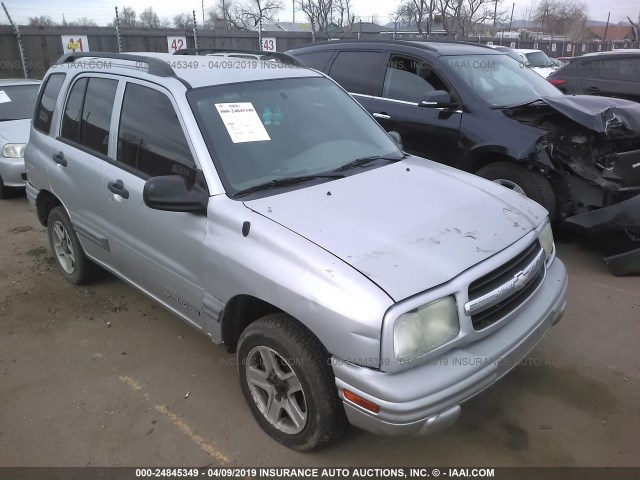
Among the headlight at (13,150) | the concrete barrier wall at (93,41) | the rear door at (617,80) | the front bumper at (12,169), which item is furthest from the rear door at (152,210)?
the concrete barrier wall at (93,41)

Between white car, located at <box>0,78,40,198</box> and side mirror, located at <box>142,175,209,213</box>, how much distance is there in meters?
4.37

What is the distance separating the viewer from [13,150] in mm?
6824

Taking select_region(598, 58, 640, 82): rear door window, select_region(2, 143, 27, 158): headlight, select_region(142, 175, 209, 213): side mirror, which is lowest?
select_region(2, 143, 27, 158): headlight

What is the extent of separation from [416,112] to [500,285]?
3.55m

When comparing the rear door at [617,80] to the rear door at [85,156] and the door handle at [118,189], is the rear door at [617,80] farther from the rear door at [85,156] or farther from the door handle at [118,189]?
the door handle at [118,189]

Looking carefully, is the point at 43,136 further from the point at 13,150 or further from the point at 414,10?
the point at 414,10

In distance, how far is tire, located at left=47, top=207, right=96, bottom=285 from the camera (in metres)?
→ 4.15

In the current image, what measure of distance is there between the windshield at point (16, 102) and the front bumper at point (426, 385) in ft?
24.0

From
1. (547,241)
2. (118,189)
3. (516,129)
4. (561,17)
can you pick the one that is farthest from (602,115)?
(561,17)

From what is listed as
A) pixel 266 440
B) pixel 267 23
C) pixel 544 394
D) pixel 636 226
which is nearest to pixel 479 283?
pixel 544 394

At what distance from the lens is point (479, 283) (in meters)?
2.35

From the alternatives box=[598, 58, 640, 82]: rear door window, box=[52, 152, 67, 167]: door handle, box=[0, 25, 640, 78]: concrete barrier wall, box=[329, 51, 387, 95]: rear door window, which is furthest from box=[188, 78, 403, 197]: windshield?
box=[0, 25, 640, 78]: concrete barrier wall

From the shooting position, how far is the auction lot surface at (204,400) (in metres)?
2.63

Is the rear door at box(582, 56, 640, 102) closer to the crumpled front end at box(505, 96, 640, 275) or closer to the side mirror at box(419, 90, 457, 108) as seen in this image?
the crumpled front end at box(505, 96, 640, 275)
